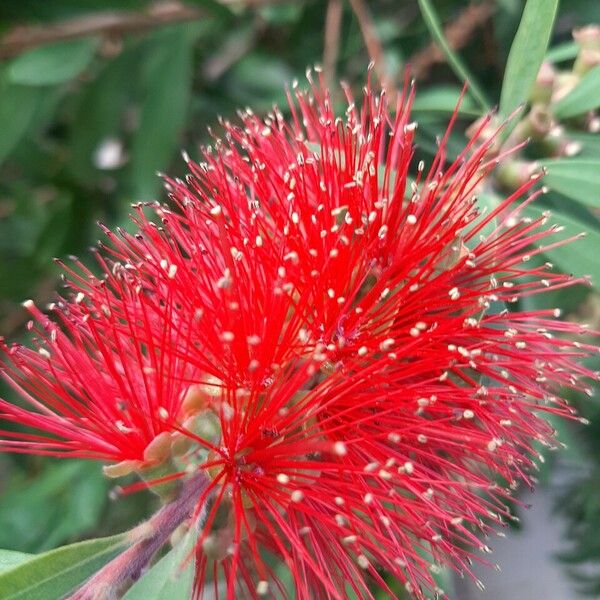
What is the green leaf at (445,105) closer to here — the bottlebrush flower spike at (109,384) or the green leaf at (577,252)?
the green leaf at (577,252)

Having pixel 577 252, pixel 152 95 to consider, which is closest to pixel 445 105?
pixel 577 252

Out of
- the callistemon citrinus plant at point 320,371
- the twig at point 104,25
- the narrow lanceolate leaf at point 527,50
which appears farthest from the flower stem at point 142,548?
the twig at point 104,25

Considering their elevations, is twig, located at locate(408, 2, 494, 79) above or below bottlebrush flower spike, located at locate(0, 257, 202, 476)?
above

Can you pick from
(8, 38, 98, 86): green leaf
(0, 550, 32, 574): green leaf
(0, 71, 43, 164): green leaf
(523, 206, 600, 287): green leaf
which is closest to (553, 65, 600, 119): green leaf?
(523, 206, 600, 287): green leaf

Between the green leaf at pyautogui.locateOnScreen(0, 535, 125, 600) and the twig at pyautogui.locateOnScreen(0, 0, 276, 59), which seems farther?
the twig at pyautogui.locateOnScreen(0, 0, 276, 59)

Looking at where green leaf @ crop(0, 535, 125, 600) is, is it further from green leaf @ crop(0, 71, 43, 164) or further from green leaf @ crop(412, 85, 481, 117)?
green leaf @ crop(0, 71, 43, 164)

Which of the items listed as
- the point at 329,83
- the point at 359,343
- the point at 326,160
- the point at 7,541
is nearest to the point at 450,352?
the point at 359,343
